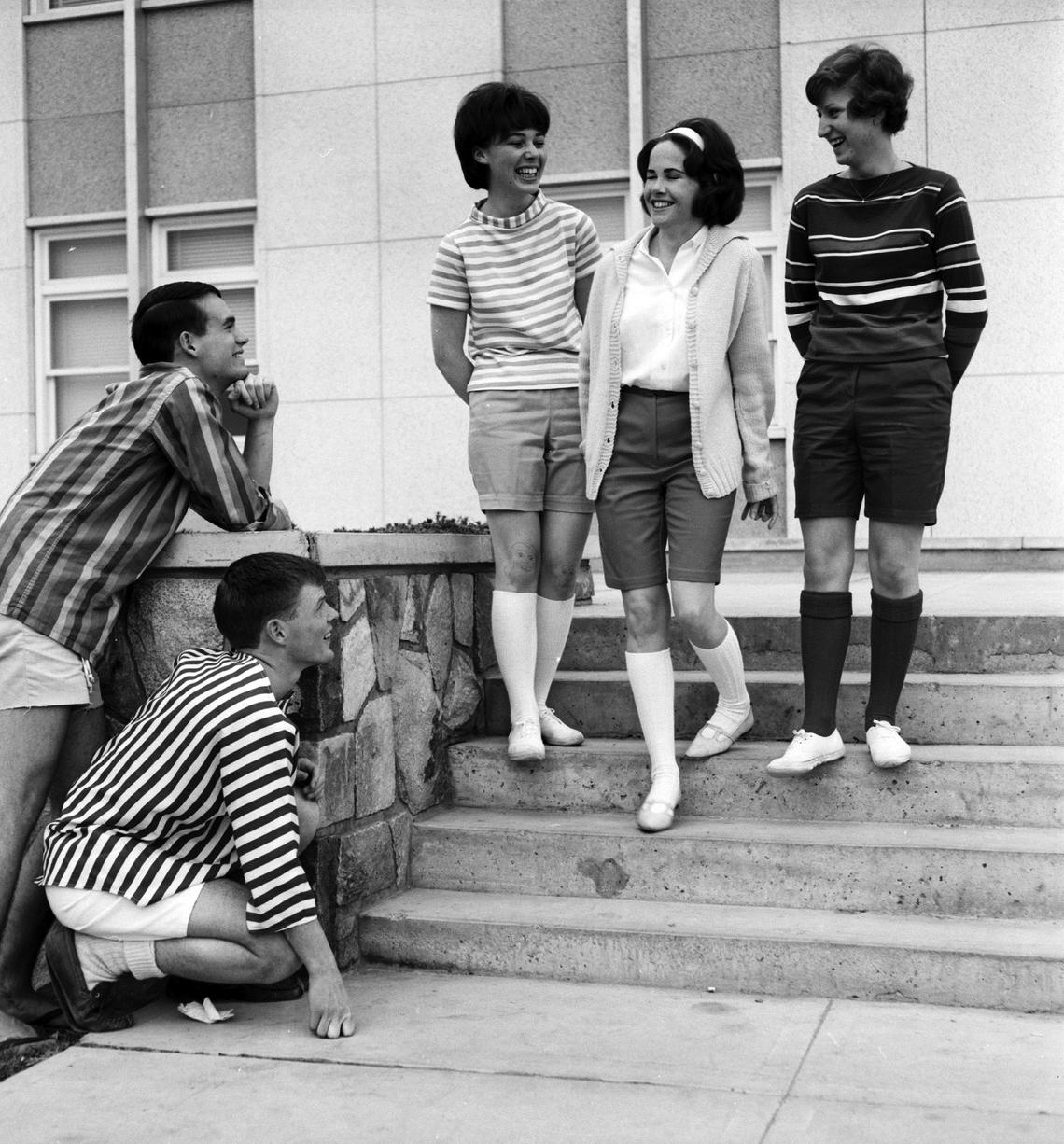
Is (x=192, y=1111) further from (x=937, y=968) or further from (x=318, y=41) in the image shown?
(x=318, y=41)

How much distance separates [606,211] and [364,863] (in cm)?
728

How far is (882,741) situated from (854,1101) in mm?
1348

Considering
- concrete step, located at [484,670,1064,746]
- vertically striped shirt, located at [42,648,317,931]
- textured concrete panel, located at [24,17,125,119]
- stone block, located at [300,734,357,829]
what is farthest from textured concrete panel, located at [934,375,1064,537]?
vertically striped shirt, located at [42,648,317,931]

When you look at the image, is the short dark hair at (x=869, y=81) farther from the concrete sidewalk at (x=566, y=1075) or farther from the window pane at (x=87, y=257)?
the window pane at (x=87, y=257)

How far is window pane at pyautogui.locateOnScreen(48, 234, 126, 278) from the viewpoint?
11.6m

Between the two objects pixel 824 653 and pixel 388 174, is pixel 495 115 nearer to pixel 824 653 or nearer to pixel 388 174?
pixel 824 653

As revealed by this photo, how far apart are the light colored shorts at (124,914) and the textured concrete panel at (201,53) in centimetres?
860

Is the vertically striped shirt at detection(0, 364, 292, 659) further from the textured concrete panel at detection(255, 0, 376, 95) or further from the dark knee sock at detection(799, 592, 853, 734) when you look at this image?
the textured concrete panel at detection(255, 0, 376, 95)

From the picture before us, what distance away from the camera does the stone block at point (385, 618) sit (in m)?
4.25

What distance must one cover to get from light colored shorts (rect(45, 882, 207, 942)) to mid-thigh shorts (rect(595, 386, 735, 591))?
1.49 m

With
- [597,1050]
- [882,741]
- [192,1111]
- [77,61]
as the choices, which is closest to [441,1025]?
[597,1050]

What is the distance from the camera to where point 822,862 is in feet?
12.9

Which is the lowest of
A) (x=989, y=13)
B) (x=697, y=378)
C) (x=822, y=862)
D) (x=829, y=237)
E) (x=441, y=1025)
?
(x=441, y=1025)

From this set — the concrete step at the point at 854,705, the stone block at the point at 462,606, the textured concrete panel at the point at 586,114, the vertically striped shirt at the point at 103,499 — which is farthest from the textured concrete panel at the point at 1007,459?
the vertically striped shirt at the point at 103,499
